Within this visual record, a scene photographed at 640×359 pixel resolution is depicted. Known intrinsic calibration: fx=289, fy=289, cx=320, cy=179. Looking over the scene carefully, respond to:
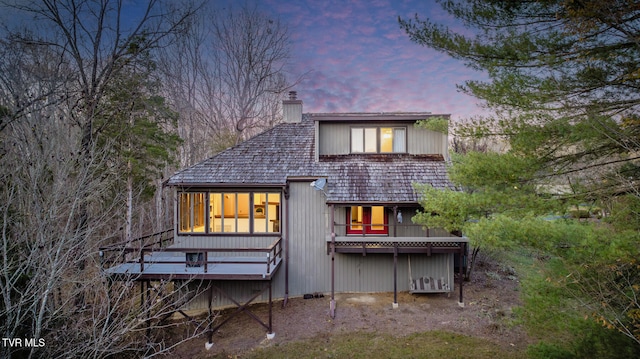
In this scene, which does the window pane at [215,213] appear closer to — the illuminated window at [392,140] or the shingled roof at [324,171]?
the shingled roof at [324,171]

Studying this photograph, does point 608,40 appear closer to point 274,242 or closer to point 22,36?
point 274,242

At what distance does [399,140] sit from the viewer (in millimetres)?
11797

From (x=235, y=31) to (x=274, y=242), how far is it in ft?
47.1

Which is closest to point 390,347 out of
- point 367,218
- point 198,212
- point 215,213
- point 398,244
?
point 398,244

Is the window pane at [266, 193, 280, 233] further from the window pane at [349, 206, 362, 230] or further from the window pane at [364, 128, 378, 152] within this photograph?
the window pane at [364, 128, 378, 152]

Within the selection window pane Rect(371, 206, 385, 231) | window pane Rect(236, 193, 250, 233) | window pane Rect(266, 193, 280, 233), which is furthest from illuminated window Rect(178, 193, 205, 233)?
window pane Rect(371, 206, 385, 231)

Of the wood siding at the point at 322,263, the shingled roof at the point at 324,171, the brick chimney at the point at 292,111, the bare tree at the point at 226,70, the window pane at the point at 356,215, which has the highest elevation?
the bare tree at the point at 226,70

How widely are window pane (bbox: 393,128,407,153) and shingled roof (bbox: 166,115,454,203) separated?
11.5 inches

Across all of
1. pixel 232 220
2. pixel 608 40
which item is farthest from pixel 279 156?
pixel 608 40

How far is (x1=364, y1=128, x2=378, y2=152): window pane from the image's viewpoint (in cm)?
1177

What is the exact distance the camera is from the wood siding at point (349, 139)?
38.3 feet

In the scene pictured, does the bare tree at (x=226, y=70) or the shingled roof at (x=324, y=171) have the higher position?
the bare tree at (x=226, y=70)

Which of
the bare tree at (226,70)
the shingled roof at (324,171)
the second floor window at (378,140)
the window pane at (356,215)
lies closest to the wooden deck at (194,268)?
the shingled roof at (324,171)

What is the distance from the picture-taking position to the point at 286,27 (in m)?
18.3
